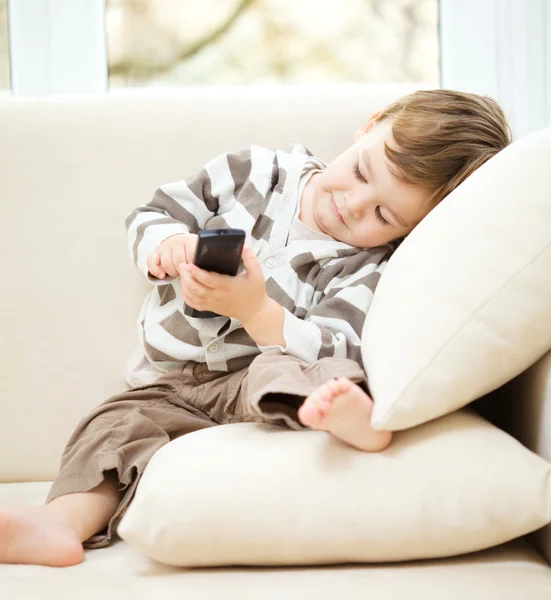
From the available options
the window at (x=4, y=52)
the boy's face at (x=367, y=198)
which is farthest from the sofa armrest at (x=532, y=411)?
the window at (x=4, y=52)

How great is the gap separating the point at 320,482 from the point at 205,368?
43 centimetres

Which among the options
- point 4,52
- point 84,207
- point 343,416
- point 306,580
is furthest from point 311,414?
point 4,52

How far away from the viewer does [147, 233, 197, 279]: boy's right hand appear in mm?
963

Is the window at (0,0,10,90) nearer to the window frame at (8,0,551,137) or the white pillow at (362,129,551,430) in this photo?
the window frame at (8,0,551,137)

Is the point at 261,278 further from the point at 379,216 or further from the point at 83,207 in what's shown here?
the point at 83,207

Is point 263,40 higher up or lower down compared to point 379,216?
higher up

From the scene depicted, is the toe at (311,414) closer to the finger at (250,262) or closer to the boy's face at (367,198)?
the finger at (250,262)

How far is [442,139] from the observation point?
99 cm

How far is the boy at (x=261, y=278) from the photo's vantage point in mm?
855

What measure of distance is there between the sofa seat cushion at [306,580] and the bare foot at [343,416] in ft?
0.41

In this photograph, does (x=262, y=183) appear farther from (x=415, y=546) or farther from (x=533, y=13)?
(x=533, y=13)

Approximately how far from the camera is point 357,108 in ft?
3.86

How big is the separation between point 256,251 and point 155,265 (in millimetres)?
180

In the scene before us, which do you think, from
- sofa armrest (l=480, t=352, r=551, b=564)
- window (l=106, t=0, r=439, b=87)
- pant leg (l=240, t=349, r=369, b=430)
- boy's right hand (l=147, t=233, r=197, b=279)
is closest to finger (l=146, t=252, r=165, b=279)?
boy's right hand (l=147, t=233, r=197, b=279)
